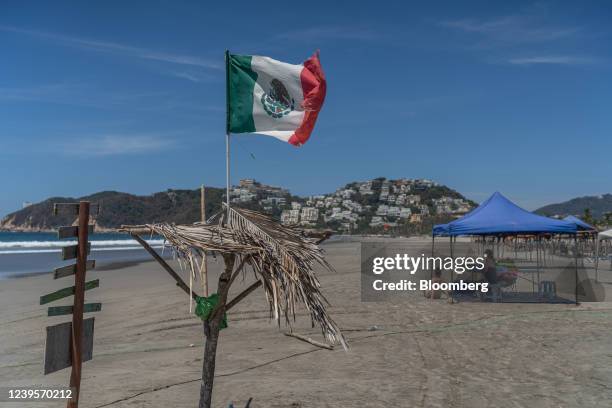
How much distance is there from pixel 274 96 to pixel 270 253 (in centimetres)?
177

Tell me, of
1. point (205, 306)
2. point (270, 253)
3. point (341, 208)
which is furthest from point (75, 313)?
Result: point (341, 208)

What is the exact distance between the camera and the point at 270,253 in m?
4.11

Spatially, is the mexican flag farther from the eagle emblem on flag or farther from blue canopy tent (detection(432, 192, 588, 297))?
blue canopy tent (detection(432, 192, 588, 297))

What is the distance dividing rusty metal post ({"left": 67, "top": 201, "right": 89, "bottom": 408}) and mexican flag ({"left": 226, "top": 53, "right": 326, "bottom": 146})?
65.6 inches

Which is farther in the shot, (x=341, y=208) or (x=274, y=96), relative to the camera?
(x=341, y=208)

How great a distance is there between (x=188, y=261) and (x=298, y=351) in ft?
13.7

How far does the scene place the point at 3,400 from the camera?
18.7ft

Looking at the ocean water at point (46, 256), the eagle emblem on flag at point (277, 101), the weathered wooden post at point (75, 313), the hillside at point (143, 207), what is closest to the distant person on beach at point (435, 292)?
the ocean water at point (46, 256)

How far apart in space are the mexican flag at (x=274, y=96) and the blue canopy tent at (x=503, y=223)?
26.8 feet

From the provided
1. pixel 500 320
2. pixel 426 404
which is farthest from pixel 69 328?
pixel 500 320

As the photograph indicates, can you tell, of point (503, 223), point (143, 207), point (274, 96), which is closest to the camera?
point (274, 96)

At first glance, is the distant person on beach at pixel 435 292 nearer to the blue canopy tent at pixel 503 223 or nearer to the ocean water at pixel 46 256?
the blue canopy tent at pixel 503 223

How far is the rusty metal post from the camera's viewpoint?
382 cm

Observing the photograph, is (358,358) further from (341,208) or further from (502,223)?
(341,208)
